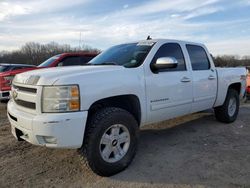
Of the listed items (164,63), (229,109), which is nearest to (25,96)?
(164,63)

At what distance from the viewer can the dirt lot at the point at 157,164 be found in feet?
11.3

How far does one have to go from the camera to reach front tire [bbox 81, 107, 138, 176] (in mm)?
3380

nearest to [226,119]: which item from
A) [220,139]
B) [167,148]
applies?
[220,139]

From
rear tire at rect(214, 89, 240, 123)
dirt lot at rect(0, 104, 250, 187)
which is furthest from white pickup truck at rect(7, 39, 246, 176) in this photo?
rear tire at rect(214, 89, 240, 123)

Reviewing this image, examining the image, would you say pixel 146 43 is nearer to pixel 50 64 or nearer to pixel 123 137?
pixel 123 137

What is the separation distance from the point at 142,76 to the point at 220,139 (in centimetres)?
236

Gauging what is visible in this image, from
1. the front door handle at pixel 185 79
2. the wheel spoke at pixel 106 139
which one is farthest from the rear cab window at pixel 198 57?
the wheel spoke at pixel 106 139

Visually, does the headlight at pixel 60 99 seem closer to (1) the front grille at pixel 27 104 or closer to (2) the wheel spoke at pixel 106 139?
(1) the front grille at pixel 27 104

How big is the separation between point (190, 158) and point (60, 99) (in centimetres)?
231

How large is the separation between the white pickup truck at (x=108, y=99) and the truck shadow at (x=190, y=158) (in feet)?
1.45

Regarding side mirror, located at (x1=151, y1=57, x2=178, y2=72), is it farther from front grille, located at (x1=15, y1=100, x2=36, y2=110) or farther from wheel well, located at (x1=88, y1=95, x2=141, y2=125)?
front grille, located at (x1=15, y1=100, x2=36, y2=110)

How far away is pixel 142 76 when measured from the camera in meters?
4.03

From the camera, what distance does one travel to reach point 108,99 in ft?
12.3

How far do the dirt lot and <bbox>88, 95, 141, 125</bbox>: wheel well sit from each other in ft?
2.53
